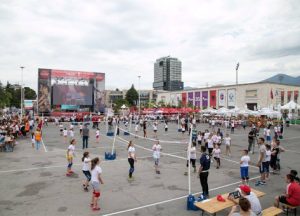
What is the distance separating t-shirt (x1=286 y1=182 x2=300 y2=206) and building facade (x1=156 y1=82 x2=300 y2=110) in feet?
178

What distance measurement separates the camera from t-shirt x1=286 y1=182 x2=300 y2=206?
738 centimetres

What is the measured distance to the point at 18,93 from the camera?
339ft

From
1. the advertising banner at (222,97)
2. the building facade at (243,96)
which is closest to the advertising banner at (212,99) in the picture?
the building facade at (243,96)

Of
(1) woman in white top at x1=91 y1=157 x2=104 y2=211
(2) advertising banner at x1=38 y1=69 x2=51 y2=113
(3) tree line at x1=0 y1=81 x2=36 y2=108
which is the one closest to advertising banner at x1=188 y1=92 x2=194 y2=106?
(2) advertising banner at x1=38 y1=69 x2=51 y2=113

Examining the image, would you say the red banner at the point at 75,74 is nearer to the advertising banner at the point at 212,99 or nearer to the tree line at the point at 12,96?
the tree line at the point at 12,96

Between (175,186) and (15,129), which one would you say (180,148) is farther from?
(15,129)

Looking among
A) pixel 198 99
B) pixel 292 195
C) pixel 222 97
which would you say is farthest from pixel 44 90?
pixel 292 195

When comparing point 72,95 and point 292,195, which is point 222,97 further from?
point 292,195

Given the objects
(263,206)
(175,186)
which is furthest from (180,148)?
(263,206)

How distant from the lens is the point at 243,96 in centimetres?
6881

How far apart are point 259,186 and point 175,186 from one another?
352 cm

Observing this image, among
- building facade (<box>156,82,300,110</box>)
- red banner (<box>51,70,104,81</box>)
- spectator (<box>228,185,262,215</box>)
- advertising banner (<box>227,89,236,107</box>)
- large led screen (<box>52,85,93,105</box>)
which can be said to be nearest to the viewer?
spectator (<box>228,185,262,215</box>)

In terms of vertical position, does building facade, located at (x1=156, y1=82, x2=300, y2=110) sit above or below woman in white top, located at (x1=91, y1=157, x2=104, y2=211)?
above

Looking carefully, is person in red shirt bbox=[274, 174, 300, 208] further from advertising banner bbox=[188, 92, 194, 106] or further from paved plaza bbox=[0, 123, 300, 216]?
advertising banner bbox=[188, 92, 194, 106]
